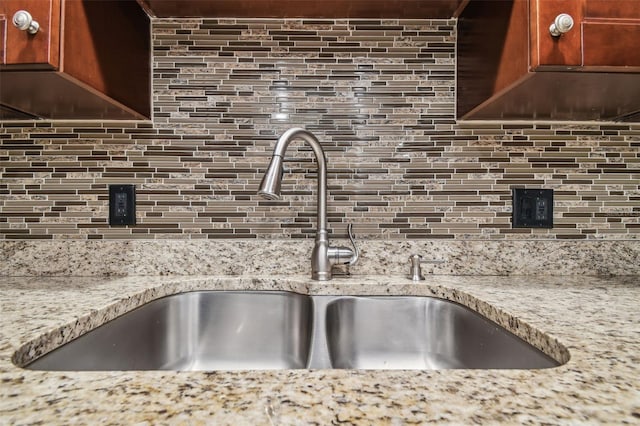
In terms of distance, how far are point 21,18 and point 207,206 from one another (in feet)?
1.82

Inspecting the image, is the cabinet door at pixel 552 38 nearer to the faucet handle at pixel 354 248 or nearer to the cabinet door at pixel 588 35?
the cabinet door at pixel 588 35

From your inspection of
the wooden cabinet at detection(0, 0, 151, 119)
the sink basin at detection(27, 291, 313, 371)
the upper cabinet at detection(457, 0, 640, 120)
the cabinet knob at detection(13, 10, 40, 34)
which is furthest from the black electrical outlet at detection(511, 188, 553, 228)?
the cabinet knob at detection(13, 10, 40, 34)

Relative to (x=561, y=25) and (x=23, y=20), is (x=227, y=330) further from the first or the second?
(x=561, y=25)

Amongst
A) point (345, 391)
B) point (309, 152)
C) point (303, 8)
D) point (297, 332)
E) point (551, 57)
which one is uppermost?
point (303, 8)

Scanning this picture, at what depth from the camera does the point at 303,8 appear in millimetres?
974

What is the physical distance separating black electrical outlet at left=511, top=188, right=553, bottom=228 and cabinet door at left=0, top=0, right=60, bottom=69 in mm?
1179

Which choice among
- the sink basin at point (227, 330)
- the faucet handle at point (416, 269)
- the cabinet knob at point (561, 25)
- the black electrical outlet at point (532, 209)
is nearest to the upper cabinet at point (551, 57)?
the cabinet knob at point (561, 25)

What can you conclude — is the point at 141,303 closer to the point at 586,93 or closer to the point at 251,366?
the point at 251,366

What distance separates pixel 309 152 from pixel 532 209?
2.22 ft

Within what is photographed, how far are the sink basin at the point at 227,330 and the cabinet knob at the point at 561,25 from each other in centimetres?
77

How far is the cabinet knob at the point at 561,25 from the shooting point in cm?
66

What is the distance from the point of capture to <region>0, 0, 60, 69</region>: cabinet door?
0.66 m

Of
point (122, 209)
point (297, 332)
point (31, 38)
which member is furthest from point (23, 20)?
point (297, 332)

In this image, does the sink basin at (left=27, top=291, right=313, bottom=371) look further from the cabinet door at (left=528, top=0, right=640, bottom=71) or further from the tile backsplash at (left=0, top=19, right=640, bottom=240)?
the cabinet door at (left=528, top=0, right=640, bottom=71)
